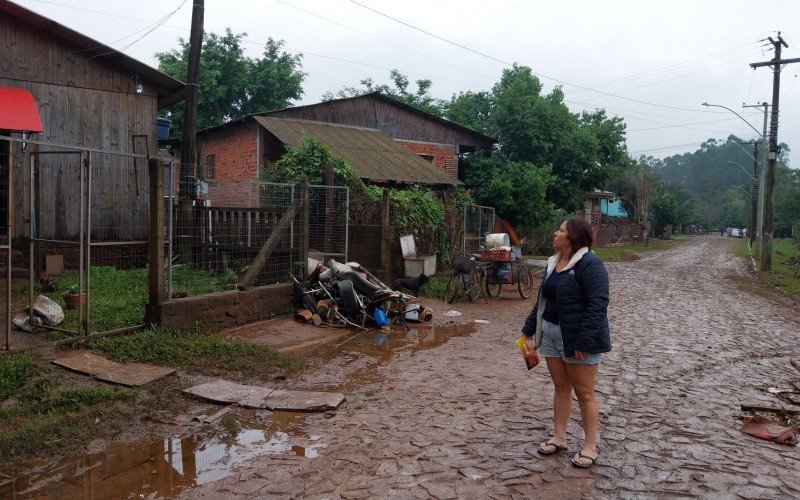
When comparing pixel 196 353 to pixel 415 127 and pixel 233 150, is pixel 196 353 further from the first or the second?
pixel 415 127

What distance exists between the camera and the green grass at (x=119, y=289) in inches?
308

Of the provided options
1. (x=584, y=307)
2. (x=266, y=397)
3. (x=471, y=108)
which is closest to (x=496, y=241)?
(x=266, y=397)

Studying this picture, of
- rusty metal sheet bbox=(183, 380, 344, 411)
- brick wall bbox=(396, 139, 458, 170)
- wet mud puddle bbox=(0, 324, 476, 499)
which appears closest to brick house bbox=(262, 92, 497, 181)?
brick wall bbox=(396, 139, 458, 170)

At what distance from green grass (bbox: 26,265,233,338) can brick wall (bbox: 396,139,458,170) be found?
53.1 ft

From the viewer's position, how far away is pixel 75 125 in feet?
40.2

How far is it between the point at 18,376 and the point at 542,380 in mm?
5317

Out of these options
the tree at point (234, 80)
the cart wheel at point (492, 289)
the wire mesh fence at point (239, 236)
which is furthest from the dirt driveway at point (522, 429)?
the tree at point (234, 80)

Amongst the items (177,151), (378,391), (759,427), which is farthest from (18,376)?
(177,151)

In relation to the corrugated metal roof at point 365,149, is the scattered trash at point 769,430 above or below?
below

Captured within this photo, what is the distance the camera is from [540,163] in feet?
81.7

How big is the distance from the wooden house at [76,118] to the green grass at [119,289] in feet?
5.88

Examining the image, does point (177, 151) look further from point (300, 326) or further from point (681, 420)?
point (681, 420)

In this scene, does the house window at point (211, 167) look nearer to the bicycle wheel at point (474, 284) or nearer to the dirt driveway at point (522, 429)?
the bicycle wheel at point (474, 284)

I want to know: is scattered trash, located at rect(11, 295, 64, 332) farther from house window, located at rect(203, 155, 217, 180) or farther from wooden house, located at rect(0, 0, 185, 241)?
house window, located at rect(203, 155, 217, 180)
